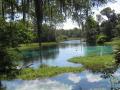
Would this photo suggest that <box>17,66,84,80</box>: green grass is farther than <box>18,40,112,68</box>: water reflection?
No

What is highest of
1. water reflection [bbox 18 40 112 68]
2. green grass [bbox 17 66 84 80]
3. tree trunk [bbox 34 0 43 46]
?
tree trunk [bbox 34 0 43 46]

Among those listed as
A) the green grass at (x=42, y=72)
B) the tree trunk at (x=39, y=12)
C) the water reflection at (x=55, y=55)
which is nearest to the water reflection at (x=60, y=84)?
the green grass at (x=42, y=72)

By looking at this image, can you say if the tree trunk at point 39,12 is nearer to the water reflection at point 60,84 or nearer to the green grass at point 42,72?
the water reflection at point 60,84

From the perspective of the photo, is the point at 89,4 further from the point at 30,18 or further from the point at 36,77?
the point at 36,77

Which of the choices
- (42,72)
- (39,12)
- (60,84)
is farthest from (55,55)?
(39,12)

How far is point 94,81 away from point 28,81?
537cm

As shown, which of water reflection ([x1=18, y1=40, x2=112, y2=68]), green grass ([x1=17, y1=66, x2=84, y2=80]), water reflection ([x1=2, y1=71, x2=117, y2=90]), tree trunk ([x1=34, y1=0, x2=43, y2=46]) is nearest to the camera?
tree trunk ([x1=34, y1=0, x2=43, y2=46])

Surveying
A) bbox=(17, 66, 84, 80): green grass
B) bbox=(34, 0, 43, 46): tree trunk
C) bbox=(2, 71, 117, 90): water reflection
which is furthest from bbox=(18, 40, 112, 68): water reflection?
bbox=(34, 0, 43, 46): tree trunk

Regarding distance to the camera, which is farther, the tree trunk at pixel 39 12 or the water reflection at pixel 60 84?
the water reflection at pixel 60 84

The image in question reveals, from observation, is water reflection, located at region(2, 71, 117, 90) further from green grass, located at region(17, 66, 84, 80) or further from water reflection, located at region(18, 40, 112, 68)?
water reflection, located at region(18, 40, 112, 68)

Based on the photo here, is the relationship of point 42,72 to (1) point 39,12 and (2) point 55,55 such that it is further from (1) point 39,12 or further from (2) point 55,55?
(2) point 55,55

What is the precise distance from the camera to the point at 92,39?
84125 mm

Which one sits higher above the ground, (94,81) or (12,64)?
(12,64)

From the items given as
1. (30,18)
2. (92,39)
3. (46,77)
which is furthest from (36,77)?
(92,39)
